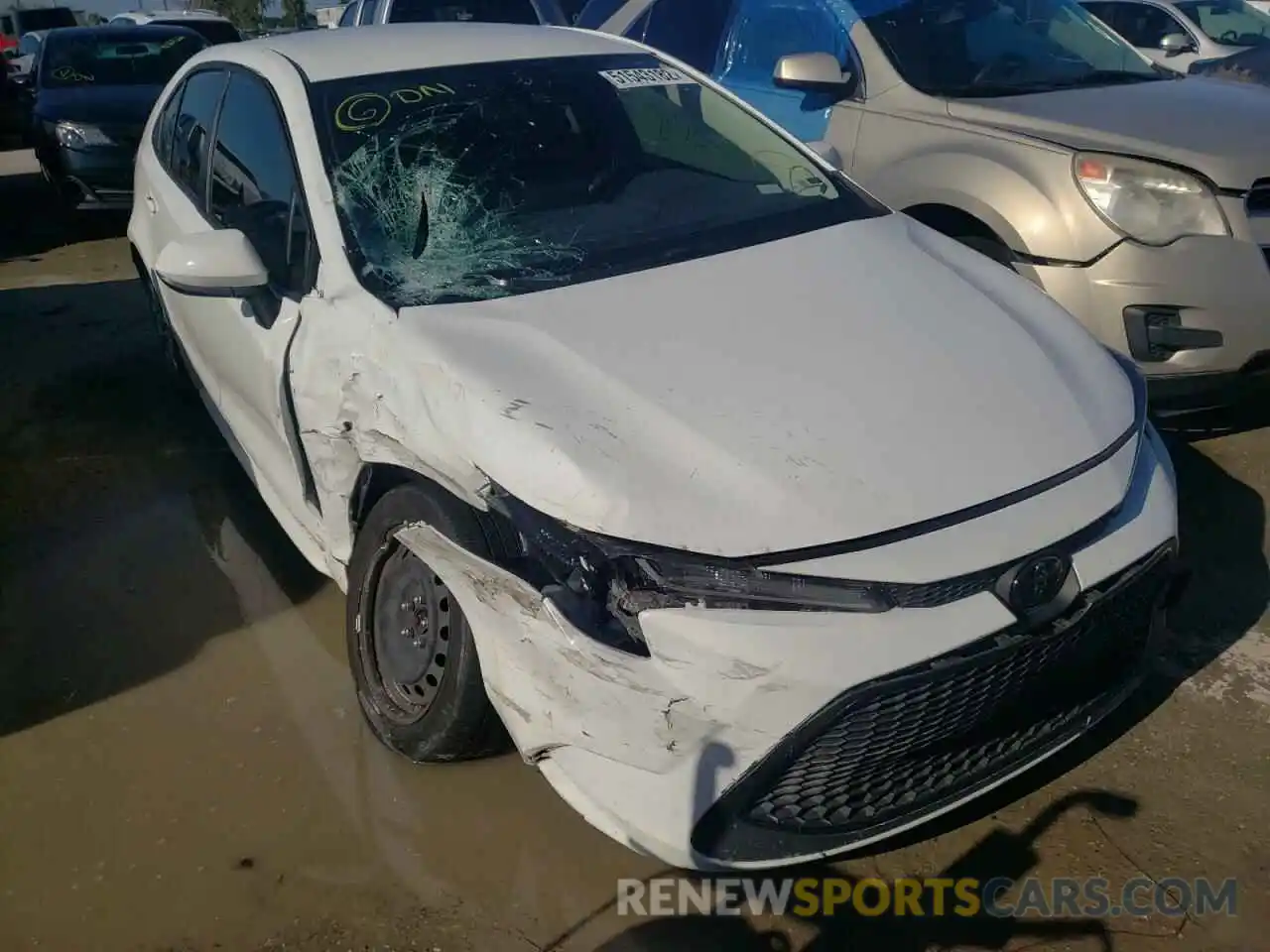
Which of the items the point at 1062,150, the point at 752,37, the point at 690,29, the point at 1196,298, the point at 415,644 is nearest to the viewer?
the point at 415,644

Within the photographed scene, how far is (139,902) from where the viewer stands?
8.25ft

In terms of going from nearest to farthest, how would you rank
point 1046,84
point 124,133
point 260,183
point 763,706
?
point 763,706 < point 260,183 < point 1046,84 < point 124,133

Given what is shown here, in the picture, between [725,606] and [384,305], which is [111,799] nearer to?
[384,305]

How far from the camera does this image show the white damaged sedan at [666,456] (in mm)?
2121

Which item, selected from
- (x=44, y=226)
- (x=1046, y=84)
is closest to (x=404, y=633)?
(x=1046, y=84)

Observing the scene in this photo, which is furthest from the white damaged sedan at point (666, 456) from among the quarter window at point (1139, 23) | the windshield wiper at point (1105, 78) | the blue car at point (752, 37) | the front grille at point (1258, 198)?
the quarter window at point (1139, 23)

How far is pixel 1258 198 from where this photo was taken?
393 centimetres

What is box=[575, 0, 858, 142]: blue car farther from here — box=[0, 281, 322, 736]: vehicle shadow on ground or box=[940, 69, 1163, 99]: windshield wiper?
box=[0, 281, 322, 736]: vehicle shadow on ground

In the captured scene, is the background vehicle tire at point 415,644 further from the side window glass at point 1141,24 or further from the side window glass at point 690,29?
the side window glass at point 1141,24

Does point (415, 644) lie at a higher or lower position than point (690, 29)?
lower

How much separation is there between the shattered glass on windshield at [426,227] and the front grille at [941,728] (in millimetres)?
1331

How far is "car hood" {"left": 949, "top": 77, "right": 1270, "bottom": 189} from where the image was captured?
12.8ft

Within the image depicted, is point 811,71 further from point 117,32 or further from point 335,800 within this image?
point 117,32

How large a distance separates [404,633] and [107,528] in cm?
193
